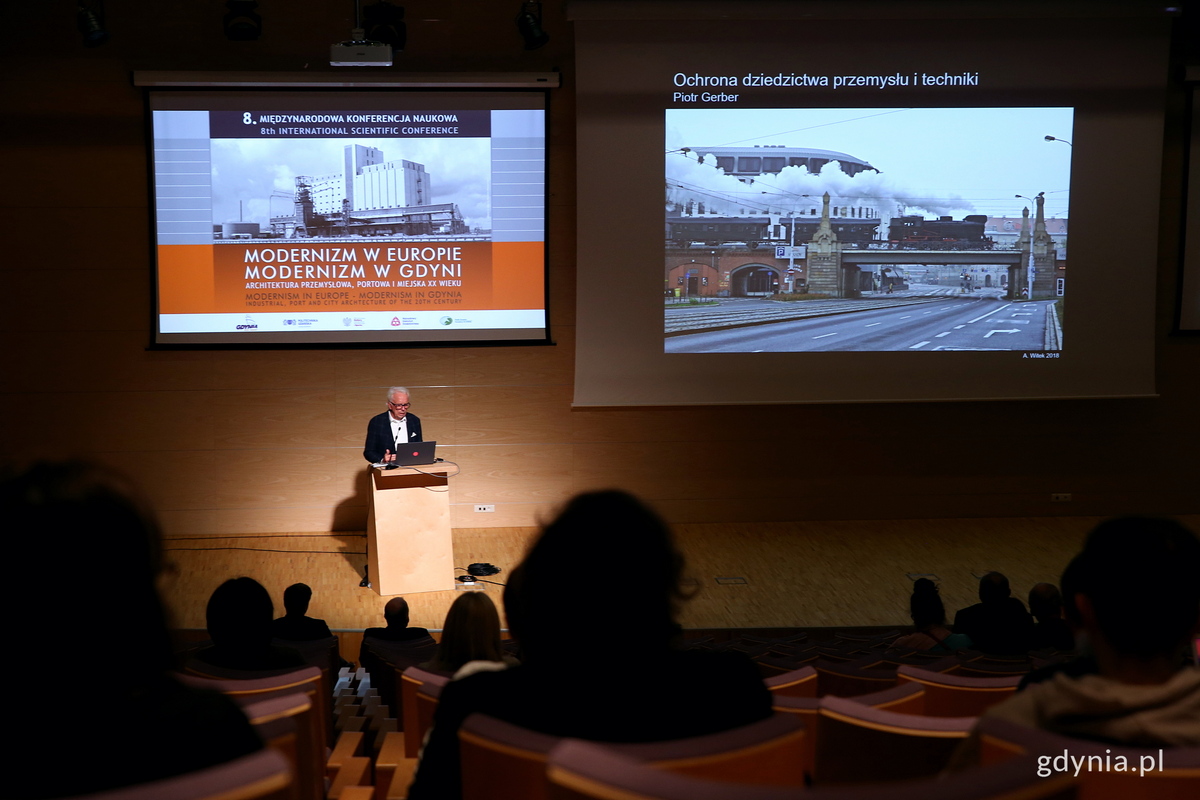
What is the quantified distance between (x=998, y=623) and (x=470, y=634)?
89.8 inches

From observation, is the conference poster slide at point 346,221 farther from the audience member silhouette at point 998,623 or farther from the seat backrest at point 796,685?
the seat backrest at point 796,685

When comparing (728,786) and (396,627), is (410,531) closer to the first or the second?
(396,627)

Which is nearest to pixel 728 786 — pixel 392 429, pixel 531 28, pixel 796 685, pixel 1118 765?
pixel 1118 765

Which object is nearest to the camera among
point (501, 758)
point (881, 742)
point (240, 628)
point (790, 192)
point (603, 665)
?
point (501, 758)

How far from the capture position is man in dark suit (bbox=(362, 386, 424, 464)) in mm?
6211

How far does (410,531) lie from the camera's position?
5715mm

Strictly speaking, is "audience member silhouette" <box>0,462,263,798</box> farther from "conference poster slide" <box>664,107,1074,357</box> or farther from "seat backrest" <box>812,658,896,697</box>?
"conference poster slide" <box>664,107,1074,357</box>

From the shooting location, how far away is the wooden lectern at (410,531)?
5668 mm

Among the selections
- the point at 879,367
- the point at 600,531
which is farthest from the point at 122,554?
the point at 879,367

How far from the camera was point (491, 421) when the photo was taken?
7227 millimetres

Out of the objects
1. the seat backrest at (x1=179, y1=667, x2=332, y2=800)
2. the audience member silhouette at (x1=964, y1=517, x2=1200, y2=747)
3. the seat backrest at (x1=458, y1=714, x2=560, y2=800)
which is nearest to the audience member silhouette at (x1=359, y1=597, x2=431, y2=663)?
the seat backrest at (x1=179, y1=667, x2=332, y2=800)

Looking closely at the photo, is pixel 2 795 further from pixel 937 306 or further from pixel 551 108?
pixel 937 306

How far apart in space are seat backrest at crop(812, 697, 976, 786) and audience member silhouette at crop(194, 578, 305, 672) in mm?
1756

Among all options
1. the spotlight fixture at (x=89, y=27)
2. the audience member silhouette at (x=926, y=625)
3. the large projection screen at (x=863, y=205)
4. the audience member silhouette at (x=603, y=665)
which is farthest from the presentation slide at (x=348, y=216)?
the audience member silhouette at (x=603, y=665)
